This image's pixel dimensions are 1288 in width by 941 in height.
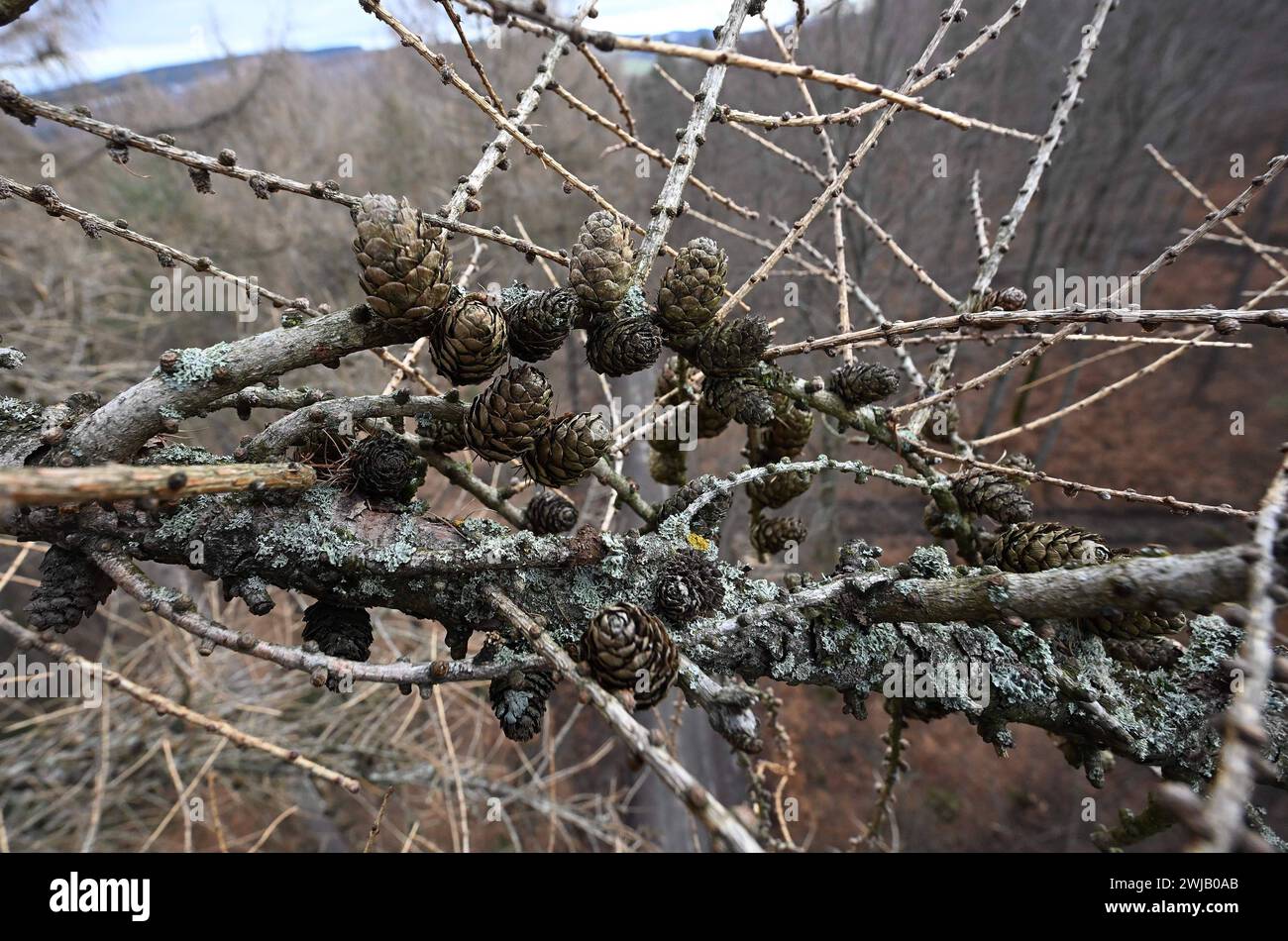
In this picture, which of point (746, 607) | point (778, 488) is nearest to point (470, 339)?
point (746, 607)

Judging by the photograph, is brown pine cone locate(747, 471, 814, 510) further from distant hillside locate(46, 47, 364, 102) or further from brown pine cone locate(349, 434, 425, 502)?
distant hillside locate(46, 47, 364, 102)

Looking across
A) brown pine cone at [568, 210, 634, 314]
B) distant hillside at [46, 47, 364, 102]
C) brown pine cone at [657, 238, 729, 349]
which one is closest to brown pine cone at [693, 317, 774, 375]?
brown pine cone at [657, 238, 729, 349]

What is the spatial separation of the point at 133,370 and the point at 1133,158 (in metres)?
8.60

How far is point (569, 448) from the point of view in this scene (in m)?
0.93

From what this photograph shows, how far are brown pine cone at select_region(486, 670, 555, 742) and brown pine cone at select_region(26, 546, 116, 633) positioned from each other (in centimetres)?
54

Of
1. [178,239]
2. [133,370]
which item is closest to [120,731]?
[133,370]

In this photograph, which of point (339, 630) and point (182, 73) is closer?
point (339, 630)

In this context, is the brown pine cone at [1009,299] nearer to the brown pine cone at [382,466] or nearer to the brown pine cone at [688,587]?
the brown pine cone at [688,587]

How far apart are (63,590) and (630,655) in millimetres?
782

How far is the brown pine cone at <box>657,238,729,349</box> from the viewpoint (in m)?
0.92

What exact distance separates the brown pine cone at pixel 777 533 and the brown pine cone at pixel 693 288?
568mm

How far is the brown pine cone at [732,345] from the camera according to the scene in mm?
959

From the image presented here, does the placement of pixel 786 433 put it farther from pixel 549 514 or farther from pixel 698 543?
pixel 549 514

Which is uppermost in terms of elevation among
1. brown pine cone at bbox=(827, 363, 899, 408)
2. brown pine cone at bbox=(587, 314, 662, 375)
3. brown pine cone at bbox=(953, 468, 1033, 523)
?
brown pine cone at bbox=(587, 314, 662, 375)
